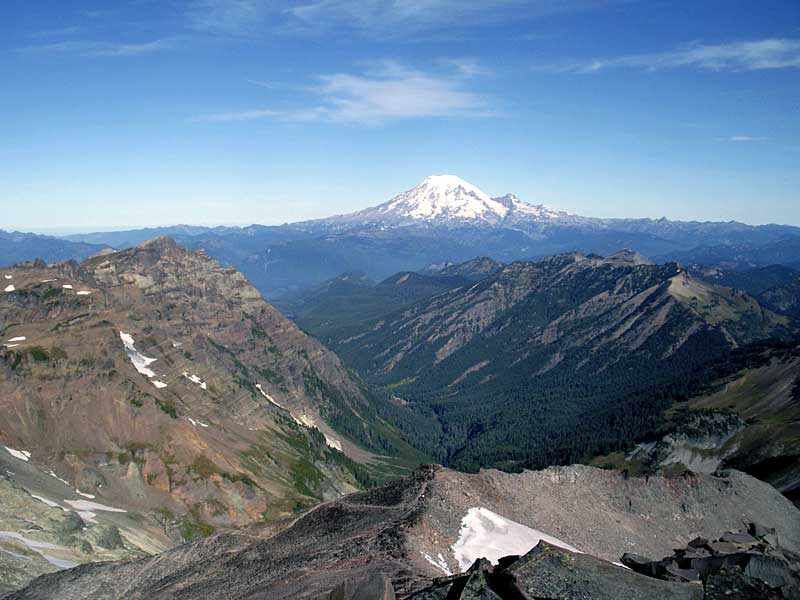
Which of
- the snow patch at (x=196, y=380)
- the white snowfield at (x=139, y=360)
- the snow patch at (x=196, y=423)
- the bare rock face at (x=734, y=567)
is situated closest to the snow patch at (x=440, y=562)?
the bare rock face at (x=734, y=567)

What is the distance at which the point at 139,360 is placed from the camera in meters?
184

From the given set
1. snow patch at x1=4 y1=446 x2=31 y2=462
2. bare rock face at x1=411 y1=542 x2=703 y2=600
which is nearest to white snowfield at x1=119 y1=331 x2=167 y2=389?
snow patch at x1=4 y1=446 x2=31 y2=462

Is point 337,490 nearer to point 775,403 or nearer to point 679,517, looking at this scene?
point 775,403

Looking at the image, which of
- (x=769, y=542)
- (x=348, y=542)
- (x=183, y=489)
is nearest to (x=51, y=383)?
(x=183, y=489)

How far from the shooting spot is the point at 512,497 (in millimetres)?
56188

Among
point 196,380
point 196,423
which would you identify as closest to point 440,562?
point 196,423

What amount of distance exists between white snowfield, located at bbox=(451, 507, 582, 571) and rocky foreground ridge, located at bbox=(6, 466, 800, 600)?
13 centimetres

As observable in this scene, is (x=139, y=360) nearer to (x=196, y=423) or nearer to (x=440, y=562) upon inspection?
(x=196, y=423)

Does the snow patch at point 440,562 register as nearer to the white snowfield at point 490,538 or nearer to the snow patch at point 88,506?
the white snowfield at point 490,538

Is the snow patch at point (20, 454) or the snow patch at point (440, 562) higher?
the snow patch at point (440, 562)

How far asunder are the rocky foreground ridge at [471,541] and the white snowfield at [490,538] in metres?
0.13

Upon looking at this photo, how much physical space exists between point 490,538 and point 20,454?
11702 centimetres

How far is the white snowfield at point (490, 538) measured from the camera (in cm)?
4434

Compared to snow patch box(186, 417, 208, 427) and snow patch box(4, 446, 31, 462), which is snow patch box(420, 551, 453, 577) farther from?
snow patch box(186, 417, 208, 427)
